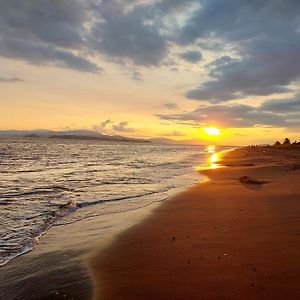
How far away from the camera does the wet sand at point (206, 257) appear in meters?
5.52

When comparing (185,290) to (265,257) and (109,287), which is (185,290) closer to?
(109,287)

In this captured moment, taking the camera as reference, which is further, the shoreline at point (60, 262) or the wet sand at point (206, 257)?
the shoreline at point (60, 262)

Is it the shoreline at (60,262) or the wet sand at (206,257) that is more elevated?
the wet sand at (206,257)

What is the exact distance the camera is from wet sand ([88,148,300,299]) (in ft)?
18.1

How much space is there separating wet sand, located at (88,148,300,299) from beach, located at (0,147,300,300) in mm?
16

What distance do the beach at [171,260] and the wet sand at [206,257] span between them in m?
0.02

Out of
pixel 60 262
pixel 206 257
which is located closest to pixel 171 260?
pixel 206 257

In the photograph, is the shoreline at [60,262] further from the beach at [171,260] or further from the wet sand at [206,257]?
the wet sand at [206,257]

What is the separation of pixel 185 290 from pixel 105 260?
234cm

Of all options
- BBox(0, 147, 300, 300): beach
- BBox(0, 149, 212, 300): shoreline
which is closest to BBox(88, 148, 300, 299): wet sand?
BBox(0, 147, 300, 300): beach

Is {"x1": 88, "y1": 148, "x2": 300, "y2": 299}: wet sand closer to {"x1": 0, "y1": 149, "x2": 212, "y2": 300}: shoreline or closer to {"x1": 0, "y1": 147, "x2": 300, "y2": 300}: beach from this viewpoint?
{"x1": 0, "y1": 147, "x2": 300, "y2": 300}: beach

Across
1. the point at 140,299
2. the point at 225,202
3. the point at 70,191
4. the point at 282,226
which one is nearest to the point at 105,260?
the point at 140,299

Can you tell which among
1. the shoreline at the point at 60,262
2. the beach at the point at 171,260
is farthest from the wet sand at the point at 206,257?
the shoreline at the point at 60,262

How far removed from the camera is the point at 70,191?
60.1ft
